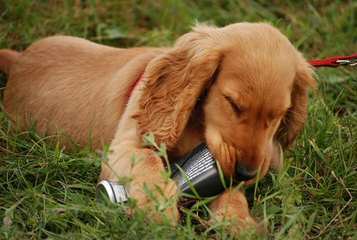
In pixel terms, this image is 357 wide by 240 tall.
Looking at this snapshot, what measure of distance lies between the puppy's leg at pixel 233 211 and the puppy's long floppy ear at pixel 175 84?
385 mm

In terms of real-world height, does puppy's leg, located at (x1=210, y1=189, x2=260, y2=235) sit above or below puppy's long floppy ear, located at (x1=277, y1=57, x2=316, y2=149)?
below

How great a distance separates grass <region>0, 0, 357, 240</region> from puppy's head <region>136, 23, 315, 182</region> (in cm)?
28

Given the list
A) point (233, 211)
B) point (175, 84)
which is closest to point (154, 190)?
point (233, 211)

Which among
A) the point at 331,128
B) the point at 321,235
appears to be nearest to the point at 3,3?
the point at 331,128

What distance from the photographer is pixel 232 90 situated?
3615 mm

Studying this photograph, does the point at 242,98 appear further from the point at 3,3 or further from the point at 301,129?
the point at 3,3

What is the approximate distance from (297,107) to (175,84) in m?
0.70

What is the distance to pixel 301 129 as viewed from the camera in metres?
4.21

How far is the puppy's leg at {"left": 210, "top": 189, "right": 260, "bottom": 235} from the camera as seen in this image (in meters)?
3.41

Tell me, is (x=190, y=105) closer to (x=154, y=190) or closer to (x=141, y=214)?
(x=154, y=190)

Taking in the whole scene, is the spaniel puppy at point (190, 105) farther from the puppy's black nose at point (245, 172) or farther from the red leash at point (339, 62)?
the red leash at point (339, 62)

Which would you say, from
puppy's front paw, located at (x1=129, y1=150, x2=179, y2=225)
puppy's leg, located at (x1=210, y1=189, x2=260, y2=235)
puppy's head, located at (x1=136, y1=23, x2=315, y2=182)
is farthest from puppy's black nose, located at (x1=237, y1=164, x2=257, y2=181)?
puppy's front paw, located at (x1=129, y1=150, x2=179, y2=225)

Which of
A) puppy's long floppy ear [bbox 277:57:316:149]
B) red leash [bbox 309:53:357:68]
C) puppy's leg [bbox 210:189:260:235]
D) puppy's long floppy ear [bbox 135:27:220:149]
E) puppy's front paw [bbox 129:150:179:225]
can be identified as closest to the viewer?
puppy's front paw [bbox 129:150:179:225]

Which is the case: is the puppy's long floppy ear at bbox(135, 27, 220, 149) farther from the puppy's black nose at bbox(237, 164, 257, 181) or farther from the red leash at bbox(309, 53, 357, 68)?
the red leash at bbox(309, 53, 357, 68)
